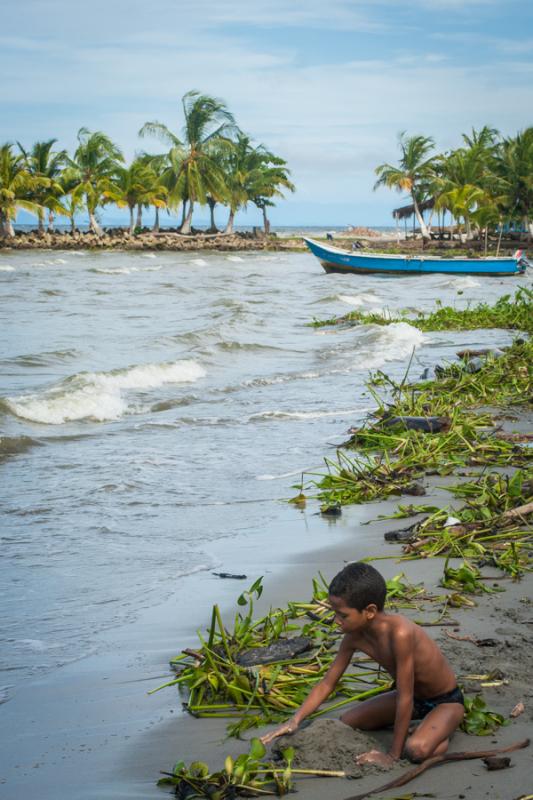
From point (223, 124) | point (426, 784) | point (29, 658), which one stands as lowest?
point (29, 658)

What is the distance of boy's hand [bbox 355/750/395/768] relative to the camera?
8.73ft

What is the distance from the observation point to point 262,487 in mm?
6918

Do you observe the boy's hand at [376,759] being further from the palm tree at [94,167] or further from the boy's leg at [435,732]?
the palm tree at [94,167]

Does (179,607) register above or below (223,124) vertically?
below

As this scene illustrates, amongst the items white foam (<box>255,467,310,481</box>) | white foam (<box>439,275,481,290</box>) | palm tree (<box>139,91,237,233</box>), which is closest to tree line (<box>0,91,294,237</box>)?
palm tree (<box>139,91,237,233</box>)

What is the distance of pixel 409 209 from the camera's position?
209 feet

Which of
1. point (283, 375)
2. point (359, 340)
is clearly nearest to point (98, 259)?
point (359, 340)

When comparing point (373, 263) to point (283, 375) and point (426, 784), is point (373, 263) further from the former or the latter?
point (426, 784)

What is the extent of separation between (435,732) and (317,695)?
0.38 metres

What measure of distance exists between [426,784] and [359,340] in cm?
1518

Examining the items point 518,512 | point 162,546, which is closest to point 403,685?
point 518,512

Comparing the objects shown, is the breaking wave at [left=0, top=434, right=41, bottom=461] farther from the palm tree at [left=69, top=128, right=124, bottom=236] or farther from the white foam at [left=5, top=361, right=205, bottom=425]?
the palm tree at [left=69, top=128, right=124, bottom=236]

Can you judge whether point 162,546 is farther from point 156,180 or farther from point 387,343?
point 156,180

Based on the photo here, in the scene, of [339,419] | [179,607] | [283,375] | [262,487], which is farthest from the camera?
[283,375]
